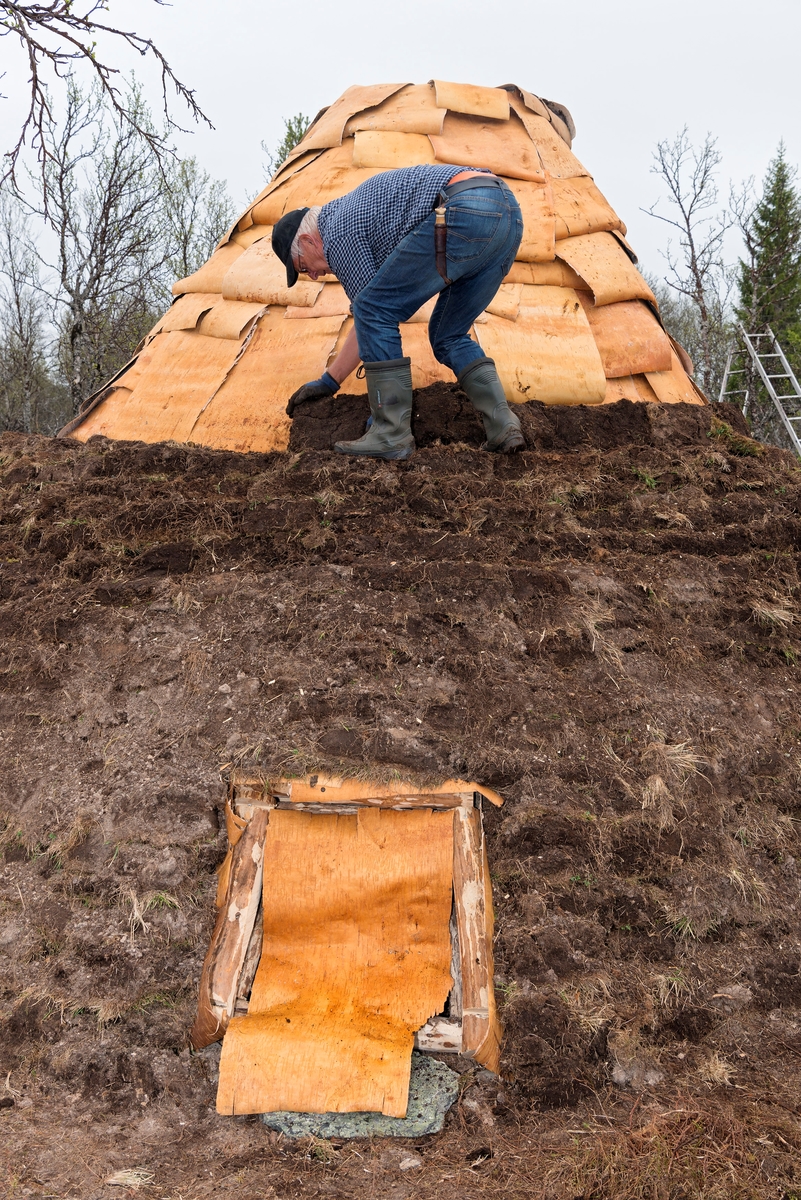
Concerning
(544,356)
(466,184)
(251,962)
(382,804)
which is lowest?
(251,962)

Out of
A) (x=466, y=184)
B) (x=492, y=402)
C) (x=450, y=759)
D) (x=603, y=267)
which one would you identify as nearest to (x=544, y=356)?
(x=492, y=402)

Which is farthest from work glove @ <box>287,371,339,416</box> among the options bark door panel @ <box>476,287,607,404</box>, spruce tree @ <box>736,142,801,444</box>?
spruce tree @ <box>736,142,801,444</box>

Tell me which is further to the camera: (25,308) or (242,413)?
(25,308)

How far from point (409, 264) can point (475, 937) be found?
2525 millimetres

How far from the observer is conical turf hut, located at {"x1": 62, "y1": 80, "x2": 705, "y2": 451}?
4340mm

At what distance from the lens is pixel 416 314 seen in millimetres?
4336

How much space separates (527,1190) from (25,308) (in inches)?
882

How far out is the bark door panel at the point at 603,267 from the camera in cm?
469

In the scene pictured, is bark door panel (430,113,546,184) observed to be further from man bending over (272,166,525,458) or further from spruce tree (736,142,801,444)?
spruce tree (736,142,801,444)

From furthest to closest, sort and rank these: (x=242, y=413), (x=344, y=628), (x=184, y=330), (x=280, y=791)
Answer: (x=184, y=330)
(x=242, y=413)
(x=344, y=628)
(x=280, y=791)

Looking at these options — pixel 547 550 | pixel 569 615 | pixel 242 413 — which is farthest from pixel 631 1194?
pixel 242 413

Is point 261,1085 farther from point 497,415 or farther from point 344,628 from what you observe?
point 497,415

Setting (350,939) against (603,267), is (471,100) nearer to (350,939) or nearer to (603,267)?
(603,267)

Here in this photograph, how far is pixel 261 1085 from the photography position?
2262mm
